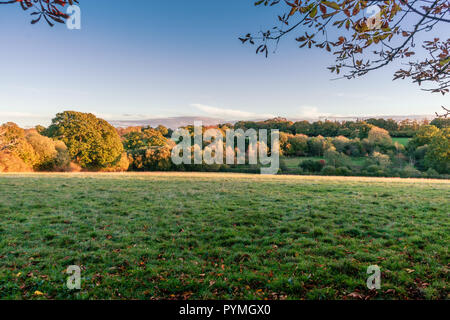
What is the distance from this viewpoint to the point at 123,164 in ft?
131

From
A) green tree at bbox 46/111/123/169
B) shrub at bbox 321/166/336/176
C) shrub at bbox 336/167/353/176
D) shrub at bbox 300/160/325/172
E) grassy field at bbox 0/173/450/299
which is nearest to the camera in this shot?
grassy field at bbox 0/173/450/299

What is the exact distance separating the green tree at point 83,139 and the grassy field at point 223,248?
1100 inches

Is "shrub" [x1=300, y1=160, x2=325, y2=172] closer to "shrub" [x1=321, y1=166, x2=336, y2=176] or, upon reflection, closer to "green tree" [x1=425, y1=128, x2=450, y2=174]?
"shrub" [x1=321, y1=166, x2=336, y2=176]

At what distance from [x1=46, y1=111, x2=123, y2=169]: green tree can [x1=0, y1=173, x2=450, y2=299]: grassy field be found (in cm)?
2795

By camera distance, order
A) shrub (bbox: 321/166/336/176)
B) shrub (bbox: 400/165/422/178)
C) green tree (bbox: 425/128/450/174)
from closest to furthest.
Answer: green tree (bbox: 425/128/450/174), shrub (bbox: 400/165/422/178), shrub (bbox: 321/166/336/176)

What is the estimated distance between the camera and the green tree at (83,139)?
3531 cm

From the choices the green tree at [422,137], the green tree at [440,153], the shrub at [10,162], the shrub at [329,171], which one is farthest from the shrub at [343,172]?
the shrub at [10,162]

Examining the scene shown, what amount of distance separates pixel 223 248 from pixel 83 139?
38322 mm

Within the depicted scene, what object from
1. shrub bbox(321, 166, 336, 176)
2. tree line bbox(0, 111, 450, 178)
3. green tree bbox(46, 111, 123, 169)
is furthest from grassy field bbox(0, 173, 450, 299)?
shrub bbox(321, 166, 336, 176)

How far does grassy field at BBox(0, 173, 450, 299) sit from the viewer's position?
3.92 meters

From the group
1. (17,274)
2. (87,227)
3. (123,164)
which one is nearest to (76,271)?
(17,274)

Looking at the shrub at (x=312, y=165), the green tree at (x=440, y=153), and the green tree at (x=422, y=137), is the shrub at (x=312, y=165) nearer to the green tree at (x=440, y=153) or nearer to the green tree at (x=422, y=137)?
the green tree at (x=440, y=153)
